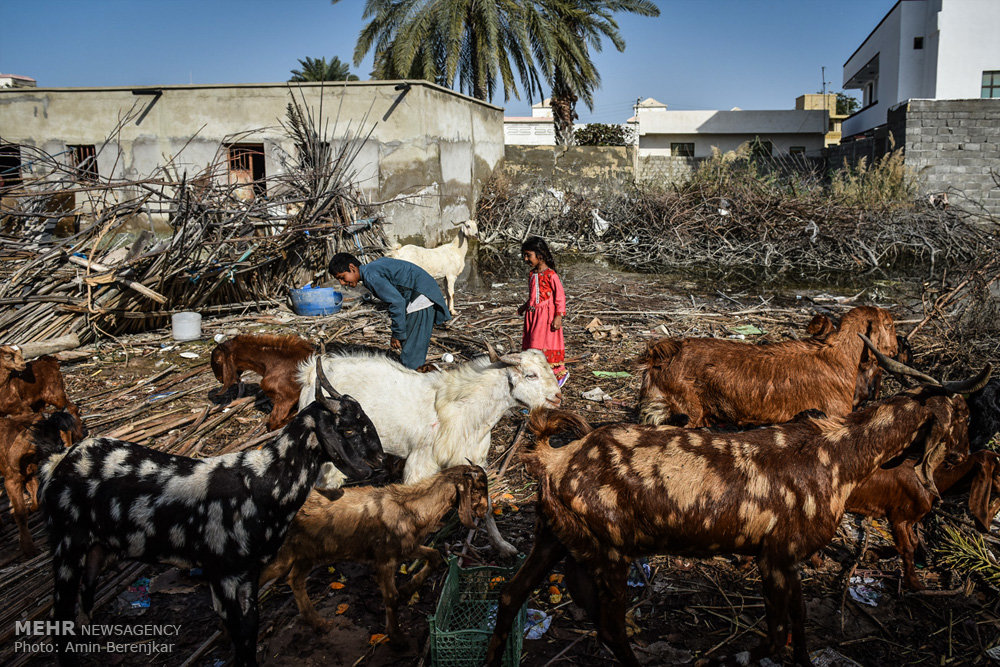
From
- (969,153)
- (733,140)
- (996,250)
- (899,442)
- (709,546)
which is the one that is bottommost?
(709,546)

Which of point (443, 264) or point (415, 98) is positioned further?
point (415, 98)

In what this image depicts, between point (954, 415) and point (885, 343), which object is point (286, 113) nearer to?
point (885, 343)

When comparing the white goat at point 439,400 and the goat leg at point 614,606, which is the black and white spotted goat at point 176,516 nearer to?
the white goat at point 439,400

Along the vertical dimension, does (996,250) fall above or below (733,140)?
below

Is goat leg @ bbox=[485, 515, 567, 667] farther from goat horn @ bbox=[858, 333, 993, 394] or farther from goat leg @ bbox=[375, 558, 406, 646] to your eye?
goat horn @ bbox=[858, 333, 993, 394]

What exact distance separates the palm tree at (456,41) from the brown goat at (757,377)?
1792cm

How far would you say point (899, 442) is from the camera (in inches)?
128

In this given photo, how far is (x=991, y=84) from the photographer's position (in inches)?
994

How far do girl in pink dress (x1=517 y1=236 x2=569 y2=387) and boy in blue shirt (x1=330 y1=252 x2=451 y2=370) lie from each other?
1.07m

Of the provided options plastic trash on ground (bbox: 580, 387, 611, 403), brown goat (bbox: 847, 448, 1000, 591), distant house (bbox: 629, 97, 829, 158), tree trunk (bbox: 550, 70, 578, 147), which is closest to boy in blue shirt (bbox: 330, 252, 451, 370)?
plastic trash on ground (bbox: 580, 387, 611, 403)

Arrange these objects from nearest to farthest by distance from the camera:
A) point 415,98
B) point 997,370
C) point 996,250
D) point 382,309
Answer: point 997,370 < point 996,250 < point 382,309 < point 415,98

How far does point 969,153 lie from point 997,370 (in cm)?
1799

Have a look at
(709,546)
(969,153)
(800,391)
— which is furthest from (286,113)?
(969,153)

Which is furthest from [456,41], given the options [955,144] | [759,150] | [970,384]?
[970,384]
